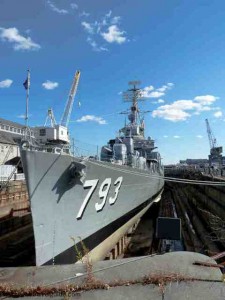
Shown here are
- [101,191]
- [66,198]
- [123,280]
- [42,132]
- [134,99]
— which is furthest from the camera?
[134,99]

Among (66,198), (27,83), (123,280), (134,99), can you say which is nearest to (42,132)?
(27,83)

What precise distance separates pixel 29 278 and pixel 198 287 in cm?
276

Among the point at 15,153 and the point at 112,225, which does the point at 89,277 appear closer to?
the point at 112,225

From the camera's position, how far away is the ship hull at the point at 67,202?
6551 millimetres

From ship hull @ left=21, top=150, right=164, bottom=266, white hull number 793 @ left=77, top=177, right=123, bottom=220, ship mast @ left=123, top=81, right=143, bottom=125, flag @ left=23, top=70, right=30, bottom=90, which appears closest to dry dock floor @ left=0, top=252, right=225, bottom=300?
ship hull @ left=21, top=150, right=164, bottom=266

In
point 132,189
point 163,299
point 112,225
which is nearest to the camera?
point 163,299

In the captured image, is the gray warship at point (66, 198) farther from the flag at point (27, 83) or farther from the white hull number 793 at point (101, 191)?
the flag at point (27, 83)

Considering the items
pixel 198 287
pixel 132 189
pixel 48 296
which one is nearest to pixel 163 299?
pixel 198 287

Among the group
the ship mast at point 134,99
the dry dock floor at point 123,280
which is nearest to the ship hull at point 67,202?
the dry dock floor at point 123,280

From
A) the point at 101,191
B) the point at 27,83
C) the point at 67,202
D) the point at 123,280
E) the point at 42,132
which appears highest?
the point at 27,83

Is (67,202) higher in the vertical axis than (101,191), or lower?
lower

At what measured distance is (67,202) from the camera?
7375mm

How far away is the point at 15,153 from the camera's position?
1292 inches

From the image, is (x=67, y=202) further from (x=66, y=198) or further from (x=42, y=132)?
(x=42, y=132)
